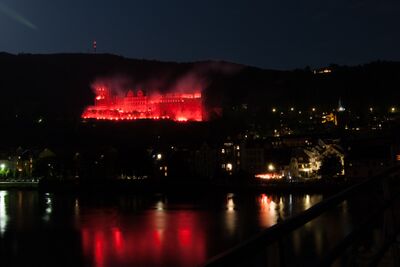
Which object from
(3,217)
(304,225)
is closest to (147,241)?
(3,217)

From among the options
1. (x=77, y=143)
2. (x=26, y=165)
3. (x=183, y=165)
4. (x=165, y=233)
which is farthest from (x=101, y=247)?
(x=77, y=143)

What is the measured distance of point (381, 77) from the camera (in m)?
54.1

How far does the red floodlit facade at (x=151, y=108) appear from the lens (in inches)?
1639

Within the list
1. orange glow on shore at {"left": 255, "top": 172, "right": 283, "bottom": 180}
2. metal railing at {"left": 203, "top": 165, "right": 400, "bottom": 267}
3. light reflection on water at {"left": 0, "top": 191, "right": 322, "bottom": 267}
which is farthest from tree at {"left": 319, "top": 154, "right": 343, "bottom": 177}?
metal railing at {"left": 203, "top": 165, "right": 400, "bottom": 267}

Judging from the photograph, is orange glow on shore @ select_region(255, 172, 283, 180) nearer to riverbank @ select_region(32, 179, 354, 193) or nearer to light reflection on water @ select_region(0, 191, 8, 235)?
riverbank @ select_region(32, 179, 354, 193)

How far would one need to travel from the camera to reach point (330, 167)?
81.5ft

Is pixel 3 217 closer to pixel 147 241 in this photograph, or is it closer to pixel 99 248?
pixel 99 248

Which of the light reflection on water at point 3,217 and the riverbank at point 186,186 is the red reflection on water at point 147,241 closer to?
the light reflection on water at point 3,217

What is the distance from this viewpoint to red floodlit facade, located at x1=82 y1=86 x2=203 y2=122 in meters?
41.6

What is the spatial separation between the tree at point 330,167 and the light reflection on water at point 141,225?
401 centimetres

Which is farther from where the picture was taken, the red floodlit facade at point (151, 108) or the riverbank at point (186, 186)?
the red floodlit facade at point (151, 108)

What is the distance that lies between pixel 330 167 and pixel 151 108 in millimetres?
19890

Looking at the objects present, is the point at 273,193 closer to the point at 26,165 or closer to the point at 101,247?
the point at 101,247

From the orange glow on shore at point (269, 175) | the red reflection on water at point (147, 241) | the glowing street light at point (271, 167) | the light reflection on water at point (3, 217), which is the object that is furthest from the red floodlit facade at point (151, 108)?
the red reflection on water at point (147, 241)
